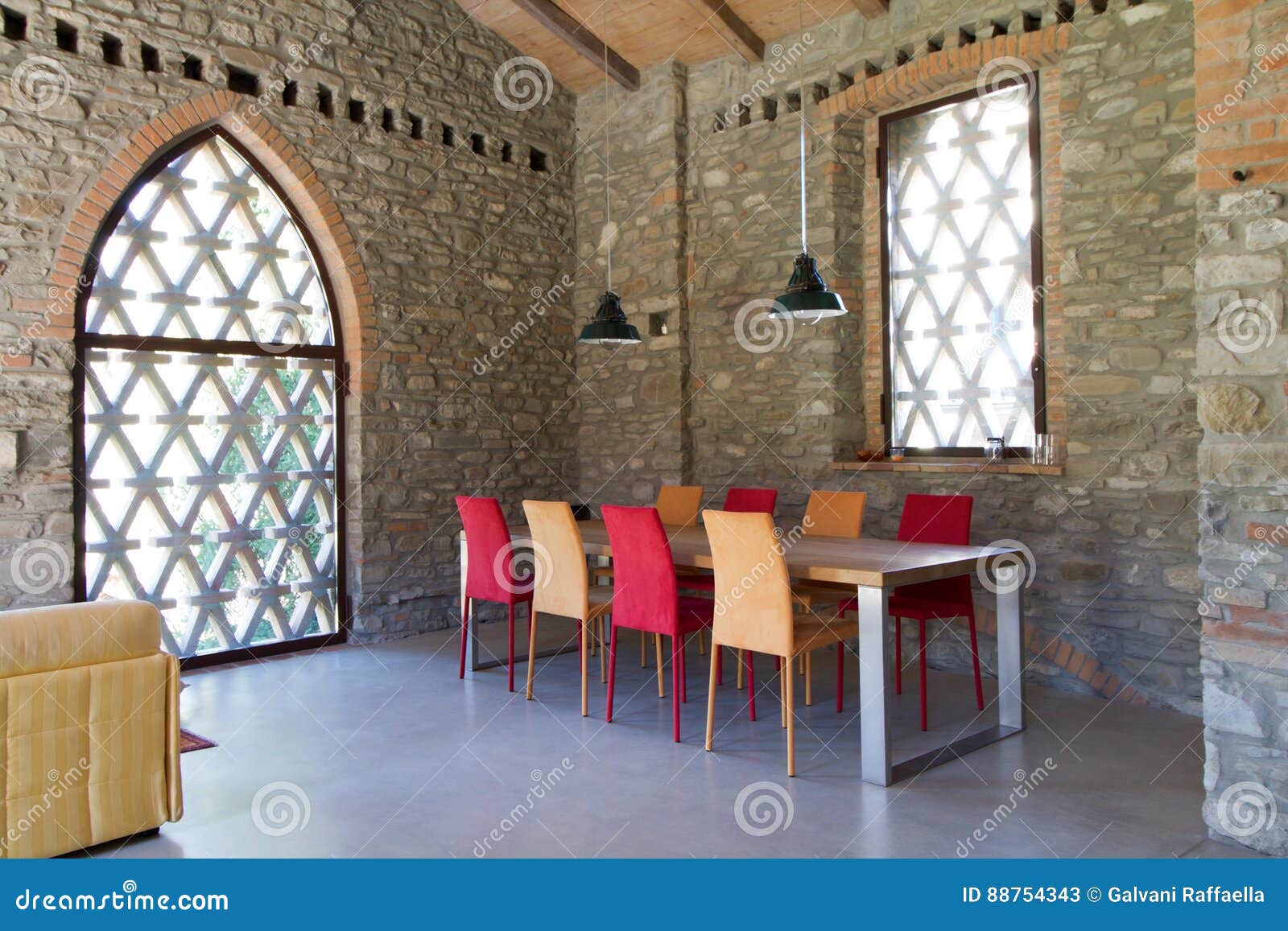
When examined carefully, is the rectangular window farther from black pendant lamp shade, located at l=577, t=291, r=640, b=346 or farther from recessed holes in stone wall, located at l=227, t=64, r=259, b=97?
recessed holes in stone wall, located at l=227, t=64, r=259, b=97

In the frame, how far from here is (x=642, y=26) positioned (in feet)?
20.4

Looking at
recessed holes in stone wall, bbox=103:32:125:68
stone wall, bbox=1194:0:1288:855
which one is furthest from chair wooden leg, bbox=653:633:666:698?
recessed holes in stone wall, bbox=103:32:125:68

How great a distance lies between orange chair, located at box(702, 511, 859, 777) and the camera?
3.47 meters

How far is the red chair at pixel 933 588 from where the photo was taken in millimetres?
4137

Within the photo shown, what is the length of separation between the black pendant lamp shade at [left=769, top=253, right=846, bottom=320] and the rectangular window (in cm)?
146

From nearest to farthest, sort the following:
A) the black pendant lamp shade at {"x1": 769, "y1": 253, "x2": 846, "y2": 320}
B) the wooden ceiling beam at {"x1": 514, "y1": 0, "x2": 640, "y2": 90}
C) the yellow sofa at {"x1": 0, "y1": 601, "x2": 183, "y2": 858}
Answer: the yellow sofa at {"x1": 0, "y1": 601, "x2": 183, "y2": 858}
the black pendant lamp shade at {"x1": 769, "y1": 253, "x2": 846, "y2": 320}
the wooden ceiling beam at {"x1": 514, "y1": 0, "x2": 640, "y2": 90}

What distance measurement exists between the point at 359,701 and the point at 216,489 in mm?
1650

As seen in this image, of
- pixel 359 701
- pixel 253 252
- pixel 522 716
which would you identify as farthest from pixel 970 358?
pixel 253 252

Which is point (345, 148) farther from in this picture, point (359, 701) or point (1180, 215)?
point (1180, 215)

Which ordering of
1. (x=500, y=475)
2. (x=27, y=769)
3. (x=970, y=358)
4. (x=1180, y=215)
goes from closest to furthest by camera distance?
(x=27, y=769) → (x=1180, y=215) → (x=970, y=358) → (x=500, y=475)

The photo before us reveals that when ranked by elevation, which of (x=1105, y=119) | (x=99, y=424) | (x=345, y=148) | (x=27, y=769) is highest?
(x=345, y=148)

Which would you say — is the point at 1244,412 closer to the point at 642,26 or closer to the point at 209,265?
the point at 642,26

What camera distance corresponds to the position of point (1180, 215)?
4.23 m

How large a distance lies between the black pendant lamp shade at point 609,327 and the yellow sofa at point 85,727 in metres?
2.76
